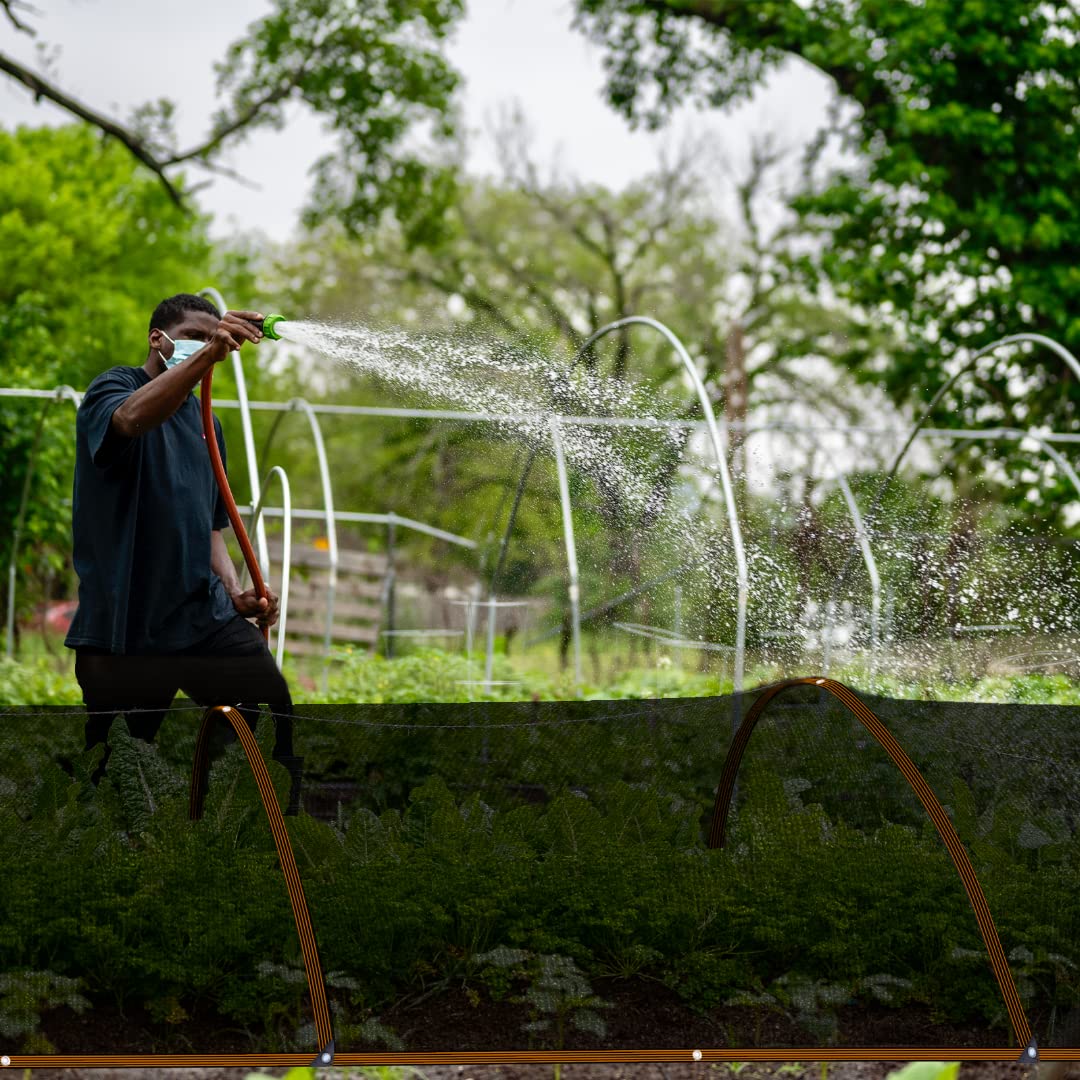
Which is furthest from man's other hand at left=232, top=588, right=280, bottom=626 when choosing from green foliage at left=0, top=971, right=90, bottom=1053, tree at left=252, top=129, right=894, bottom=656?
tree at left=252, top=129, right=894, bottom=656

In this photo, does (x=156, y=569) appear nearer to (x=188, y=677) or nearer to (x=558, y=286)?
(x=188, y=677)

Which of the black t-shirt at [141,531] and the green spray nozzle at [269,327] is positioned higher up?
the green spray nozzle at [269,327]

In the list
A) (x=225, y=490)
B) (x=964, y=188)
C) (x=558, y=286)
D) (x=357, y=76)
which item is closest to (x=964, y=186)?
(x=964, y=188)

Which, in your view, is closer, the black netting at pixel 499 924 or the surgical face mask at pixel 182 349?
the black netting at pixel 499 924

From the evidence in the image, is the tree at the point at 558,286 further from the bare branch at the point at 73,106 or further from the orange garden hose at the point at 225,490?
the orange garden hose at the point at 225,490

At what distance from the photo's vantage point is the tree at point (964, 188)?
1105cm

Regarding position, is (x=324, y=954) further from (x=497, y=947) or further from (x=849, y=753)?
(x=849, y=753)

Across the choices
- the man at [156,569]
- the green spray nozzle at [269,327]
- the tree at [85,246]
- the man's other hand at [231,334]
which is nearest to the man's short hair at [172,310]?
the man at [156,569]

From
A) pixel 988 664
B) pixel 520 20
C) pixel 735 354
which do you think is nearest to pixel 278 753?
pixel 988 664

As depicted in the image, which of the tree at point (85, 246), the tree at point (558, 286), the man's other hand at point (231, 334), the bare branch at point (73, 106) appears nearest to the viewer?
the man's other hand at point (231, 334)

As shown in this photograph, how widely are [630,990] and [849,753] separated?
941 millimetres

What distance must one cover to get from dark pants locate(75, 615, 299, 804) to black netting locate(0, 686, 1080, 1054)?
1.22 feet

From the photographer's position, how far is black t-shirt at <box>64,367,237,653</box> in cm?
337

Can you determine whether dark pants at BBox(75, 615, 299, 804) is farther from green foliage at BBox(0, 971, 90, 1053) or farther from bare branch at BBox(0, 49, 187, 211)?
bare branch at BBox(0, 49, 187, 211)
